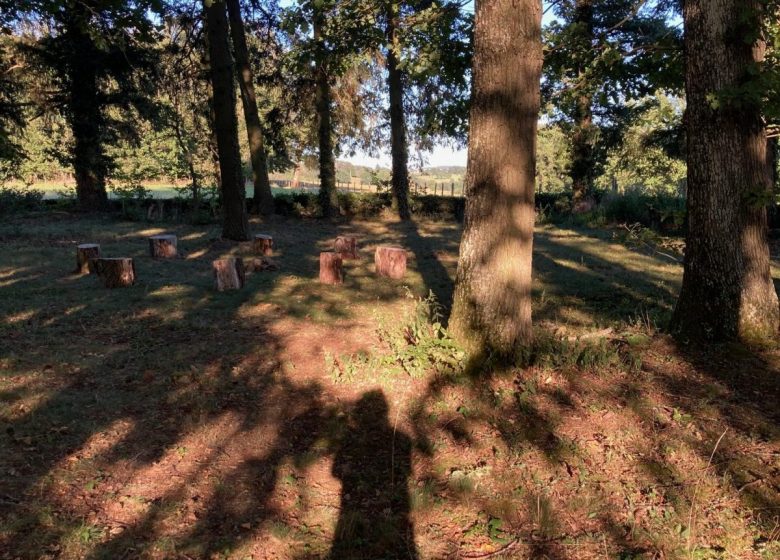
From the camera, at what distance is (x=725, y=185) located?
4.91 m

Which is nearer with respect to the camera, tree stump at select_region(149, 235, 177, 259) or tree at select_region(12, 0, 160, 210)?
tree stump at select_region(149, 235, 177, 259)

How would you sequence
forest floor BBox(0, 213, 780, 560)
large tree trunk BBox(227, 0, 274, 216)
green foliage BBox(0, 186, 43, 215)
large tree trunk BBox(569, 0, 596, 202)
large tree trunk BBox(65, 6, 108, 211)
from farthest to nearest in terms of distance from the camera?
green foliage BBox(0, 186, 43, 215), large tree trunk BBox(569, 0, 596, 202), large tree trunk BBox(65, 6, 108, 211), large tree trunk BBox(227, 0, 274, 216), forest floor BBox(0, 213, 780, 560)

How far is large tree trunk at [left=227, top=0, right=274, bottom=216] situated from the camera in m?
17.6

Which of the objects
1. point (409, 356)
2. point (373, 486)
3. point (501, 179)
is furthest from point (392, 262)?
point (373, 486)

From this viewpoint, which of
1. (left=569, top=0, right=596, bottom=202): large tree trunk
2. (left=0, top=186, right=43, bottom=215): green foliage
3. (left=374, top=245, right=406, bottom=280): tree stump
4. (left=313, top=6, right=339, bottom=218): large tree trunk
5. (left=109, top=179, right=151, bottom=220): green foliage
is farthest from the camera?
(left=313, top=6, right=339, bottom=218): large tree trunk

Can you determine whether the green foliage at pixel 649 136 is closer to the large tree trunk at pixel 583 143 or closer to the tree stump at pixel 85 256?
the large tree trunk at pixel 583 143

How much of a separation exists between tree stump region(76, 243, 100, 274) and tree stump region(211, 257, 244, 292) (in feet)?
9.87

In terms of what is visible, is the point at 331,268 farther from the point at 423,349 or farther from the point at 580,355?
the point at 580,355

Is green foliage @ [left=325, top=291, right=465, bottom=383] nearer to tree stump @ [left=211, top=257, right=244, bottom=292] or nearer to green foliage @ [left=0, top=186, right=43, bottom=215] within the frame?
tree stump @ [left=211, top=257, right=244, bottom=292]

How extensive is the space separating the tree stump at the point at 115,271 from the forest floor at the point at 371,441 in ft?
5.15

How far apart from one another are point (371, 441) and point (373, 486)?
1.76 ft

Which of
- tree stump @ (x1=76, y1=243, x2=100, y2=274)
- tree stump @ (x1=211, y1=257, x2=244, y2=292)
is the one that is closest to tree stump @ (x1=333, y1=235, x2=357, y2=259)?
tree stump @ (x1=211, y1=257, x2=244, y2=292)

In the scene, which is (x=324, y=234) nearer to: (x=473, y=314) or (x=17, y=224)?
(x=17, y=224)

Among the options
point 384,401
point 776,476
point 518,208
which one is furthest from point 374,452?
point 776,476
